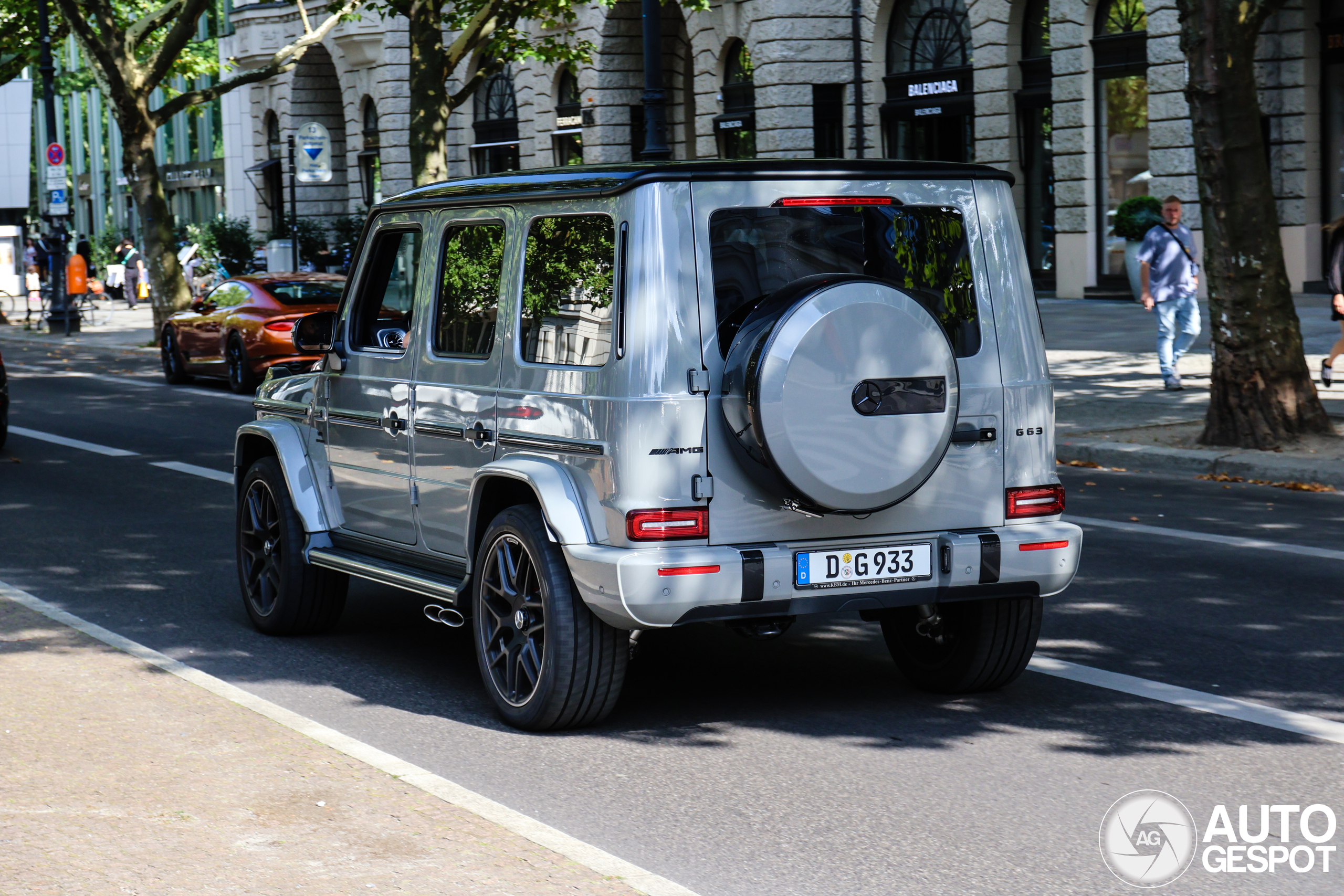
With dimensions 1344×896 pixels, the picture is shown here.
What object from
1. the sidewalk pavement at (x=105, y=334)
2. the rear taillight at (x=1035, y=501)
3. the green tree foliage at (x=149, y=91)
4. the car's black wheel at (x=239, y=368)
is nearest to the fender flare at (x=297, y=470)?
the rear taillight at (x=1035, y=501)

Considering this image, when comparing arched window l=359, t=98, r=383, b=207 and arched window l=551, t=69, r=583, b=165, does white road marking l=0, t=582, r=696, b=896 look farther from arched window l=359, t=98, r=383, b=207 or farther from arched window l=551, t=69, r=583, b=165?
arched window l=359, t=98, r=383, b=207

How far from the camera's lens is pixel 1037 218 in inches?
1174

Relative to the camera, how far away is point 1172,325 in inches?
656

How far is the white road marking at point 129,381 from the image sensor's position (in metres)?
20.7

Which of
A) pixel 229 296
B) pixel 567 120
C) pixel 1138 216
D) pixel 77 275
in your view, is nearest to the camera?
pixel 229 296

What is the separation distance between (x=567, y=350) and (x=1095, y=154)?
23.7 metres

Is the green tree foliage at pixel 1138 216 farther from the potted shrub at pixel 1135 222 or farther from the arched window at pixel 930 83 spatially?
the arched window at pixel 930 83

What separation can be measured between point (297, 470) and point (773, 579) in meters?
2.65

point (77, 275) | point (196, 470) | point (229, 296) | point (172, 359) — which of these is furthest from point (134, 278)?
point (196, 470)

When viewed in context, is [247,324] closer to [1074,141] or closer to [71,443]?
[71,443]

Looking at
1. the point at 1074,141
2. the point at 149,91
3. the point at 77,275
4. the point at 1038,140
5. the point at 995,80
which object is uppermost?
the point at 149,91

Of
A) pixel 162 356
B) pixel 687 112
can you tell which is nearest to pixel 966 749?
pixel 162 356

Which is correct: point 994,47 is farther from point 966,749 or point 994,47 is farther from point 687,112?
point 966,749

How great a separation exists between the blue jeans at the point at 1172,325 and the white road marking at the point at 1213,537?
6533 millimetres
